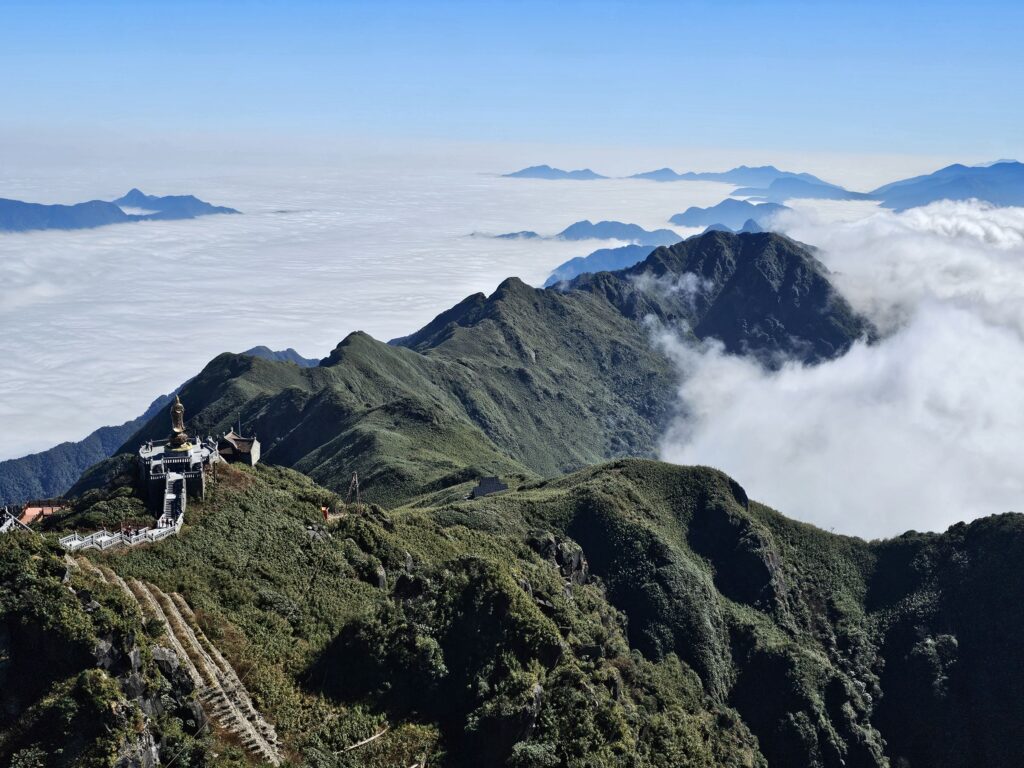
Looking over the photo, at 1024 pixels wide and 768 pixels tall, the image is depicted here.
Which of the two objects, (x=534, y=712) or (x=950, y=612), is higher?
(x=534, y=712)

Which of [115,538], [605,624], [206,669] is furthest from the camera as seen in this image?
[605,624]

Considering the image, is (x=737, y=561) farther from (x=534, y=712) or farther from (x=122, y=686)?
(x=122, y=686)

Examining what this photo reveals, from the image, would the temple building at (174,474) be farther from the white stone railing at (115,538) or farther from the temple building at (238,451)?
the temple building at (238,451)

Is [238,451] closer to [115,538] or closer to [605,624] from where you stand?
[115,538]

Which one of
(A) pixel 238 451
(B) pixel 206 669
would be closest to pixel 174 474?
(A) pixel 238 451

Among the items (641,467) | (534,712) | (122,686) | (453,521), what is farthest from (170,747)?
(641,467)

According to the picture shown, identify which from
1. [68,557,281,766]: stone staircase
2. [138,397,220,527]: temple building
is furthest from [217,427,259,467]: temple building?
[68,557,281,766]: stone staircase
